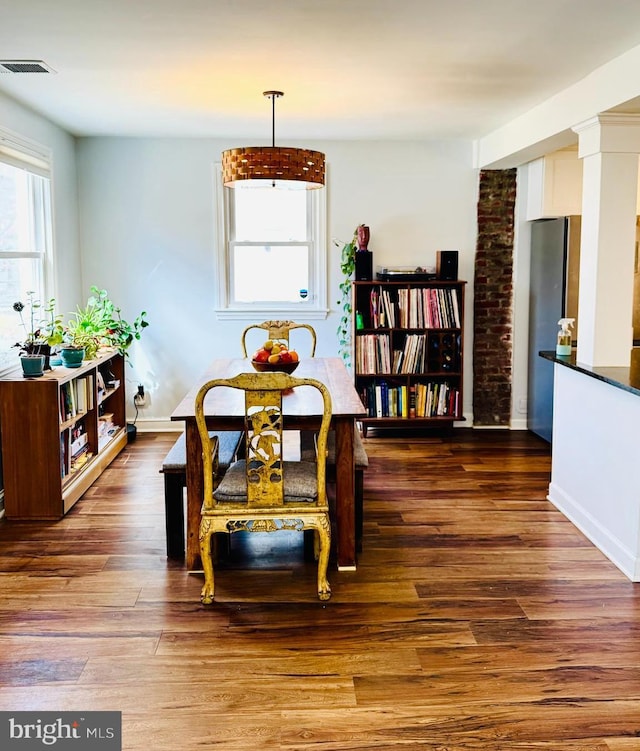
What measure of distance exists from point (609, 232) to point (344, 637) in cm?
250

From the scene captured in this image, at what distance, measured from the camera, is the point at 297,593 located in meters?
3.25

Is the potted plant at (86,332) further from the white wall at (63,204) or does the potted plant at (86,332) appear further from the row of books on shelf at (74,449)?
the row of books on shelf at (74,449)

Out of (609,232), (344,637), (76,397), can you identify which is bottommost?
(344,637)

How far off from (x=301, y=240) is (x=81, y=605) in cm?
388

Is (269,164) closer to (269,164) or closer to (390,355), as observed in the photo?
(269,164)

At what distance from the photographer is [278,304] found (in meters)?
6.30

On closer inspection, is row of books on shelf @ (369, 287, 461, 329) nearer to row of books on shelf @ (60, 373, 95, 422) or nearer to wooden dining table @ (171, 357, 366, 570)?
row of books on shelf @ (60, 373, 95, 422)

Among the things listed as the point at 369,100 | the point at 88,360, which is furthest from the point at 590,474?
the point at 88,360

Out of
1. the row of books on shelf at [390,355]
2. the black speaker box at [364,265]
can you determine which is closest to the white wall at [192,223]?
the black speaker box at [364,265]

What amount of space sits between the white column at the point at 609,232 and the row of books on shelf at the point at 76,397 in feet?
9.73

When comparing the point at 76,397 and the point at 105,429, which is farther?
the point at 105,429

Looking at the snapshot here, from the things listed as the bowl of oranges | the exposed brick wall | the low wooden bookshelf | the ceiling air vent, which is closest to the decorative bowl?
the bowl of oranges

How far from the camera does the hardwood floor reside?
2.32 m

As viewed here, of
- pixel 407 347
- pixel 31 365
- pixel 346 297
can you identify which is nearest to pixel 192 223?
pixel 346 297
